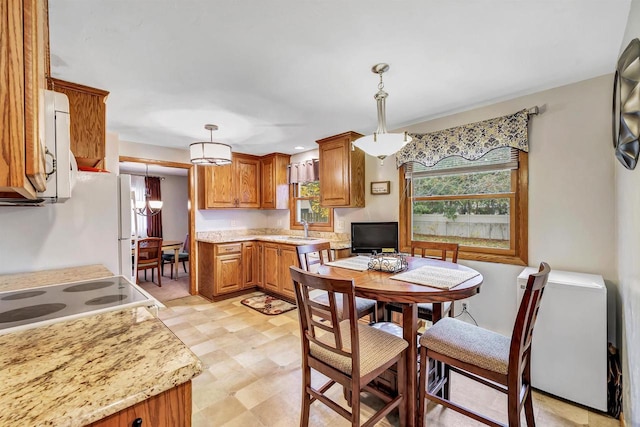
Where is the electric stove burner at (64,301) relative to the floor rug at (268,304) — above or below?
above

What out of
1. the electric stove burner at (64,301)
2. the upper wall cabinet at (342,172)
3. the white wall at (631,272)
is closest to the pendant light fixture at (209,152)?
the upper wall cabinet at (342,172)

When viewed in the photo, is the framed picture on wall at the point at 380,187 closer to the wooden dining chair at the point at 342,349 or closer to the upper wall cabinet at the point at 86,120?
the wooden dining chair at the point at 342,349

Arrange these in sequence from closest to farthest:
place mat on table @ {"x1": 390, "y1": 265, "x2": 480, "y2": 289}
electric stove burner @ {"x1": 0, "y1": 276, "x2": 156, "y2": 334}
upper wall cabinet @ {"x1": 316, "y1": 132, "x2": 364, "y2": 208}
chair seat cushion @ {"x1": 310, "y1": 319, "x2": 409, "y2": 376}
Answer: electric stove burner @ {"x1": 0, "y1": 276, "x2": 156, "y2": 334}
chair seat cushion @ {"x1": 310, "y1": 319, "x2": 409, "y2": 376}
place mat on table @ {"x1": 390, "y1": 265, "x2": 480, "y2": 289}
upper wall cabinet @ {"x1": 316, "y1": 132, "x2": 364, "y2": 208}

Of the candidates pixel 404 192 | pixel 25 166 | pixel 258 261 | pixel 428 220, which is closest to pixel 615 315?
pixel 428 220

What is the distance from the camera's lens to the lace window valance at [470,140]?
2471mm

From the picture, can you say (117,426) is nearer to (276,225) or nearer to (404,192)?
(404,192)

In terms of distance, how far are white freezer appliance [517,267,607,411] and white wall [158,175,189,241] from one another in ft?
25.0

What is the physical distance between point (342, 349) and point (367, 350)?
0.18 m

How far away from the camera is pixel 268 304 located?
12.9 feet

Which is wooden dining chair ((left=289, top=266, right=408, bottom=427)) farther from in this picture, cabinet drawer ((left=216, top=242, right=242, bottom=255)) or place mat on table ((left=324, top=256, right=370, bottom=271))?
cabinet drawer ((left=216, top=242, right=242, bottom=255))

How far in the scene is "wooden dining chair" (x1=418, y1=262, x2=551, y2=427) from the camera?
133 centimetres

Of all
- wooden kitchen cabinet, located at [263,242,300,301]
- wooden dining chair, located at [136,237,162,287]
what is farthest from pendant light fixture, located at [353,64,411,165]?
wooden dining chair, located at [136,237,162,287]

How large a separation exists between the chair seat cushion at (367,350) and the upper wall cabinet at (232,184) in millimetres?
3393

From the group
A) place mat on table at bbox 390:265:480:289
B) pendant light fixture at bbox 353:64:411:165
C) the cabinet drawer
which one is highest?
pendant light fixture at bbox 353:64:411:165
